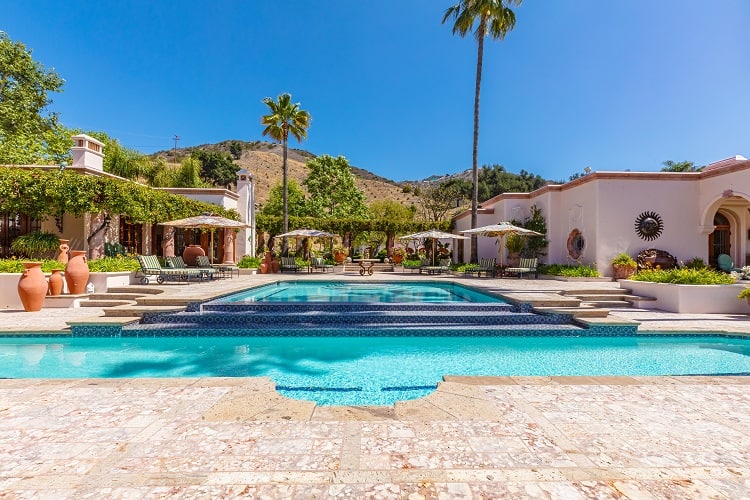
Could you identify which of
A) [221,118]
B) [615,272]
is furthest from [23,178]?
[221,118]

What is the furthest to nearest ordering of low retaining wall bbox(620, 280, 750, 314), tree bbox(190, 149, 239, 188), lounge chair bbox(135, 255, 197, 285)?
tree bbox(190, 149, 239, 188) < lounge chair bbox(135, 255, 197, 285) < low retaining wall bbox(620, 280, 750, 314)

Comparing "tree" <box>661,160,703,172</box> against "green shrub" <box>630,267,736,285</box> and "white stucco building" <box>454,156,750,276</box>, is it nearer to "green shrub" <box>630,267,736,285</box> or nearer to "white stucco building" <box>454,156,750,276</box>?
"white stucco building" <box>454,156,750,276</box>

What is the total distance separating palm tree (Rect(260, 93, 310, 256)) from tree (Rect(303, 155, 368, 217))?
453 inches

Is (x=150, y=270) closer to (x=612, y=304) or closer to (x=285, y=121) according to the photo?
→ (x=285, y=121)

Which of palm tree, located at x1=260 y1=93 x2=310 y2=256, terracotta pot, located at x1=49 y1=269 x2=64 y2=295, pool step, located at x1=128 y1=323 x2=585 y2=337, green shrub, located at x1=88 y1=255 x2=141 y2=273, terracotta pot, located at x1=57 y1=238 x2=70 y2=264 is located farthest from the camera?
palm tree, located at x1=260 y1=93 x2=310 y2=256

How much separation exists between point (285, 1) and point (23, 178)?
12.7m

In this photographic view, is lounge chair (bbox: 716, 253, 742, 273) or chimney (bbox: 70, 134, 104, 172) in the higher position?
chimney (bbox: 70, 134, 104, 172)

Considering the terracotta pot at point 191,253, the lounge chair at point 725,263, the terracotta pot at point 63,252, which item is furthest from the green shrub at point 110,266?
the lounge chair at point 725,263

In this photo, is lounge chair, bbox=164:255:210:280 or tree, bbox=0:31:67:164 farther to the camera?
tree, bbox=0:31:67:164

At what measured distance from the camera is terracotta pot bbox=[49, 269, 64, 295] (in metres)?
9.27

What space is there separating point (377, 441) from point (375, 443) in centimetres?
3

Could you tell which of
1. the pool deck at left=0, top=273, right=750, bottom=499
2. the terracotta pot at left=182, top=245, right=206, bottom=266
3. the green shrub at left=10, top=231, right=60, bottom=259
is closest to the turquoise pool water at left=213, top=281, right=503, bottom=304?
the terracotta pot at left=182, top=245, right=206, bottom=266

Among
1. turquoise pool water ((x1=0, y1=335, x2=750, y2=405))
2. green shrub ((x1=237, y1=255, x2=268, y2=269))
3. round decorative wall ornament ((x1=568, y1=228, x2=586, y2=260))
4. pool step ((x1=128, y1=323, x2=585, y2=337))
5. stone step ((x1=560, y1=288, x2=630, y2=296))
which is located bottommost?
turquoise pool water ((x1=0, y1=335, x2=750, y2=405))

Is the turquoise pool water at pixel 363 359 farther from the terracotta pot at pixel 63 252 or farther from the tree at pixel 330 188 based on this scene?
the tree at pixel 330 188
